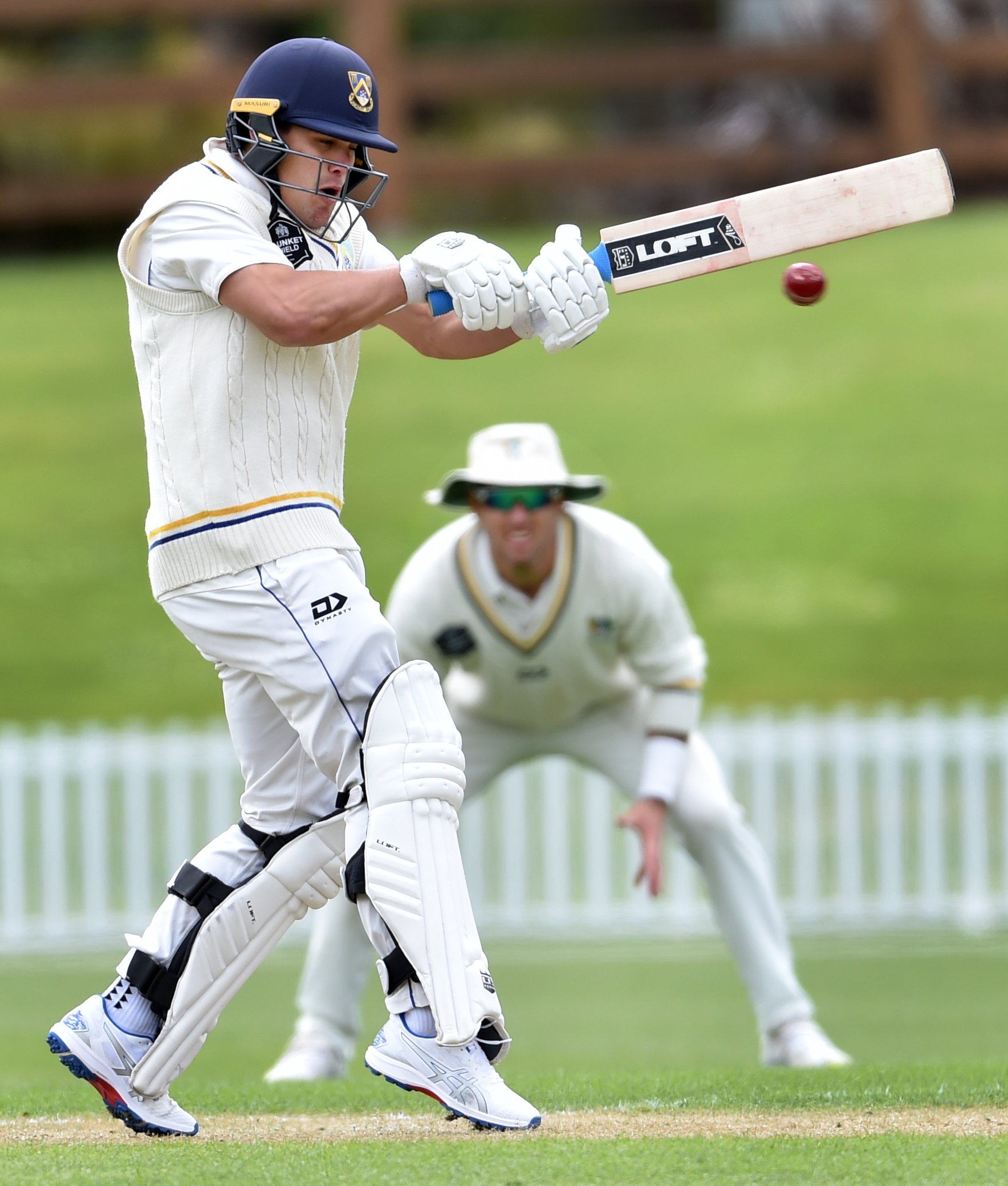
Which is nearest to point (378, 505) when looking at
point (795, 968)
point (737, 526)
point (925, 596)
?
point (737, 526)

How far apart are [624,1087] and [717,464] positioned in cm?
1158

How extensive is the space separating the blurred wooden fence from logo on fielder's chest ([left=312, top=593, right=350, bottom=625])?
16281 millimetres

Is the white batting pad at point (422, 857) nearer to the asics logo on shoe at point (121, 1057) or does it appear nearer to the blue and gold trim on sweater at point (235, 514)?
the blue and gold trim on sweater at point (235, 514)

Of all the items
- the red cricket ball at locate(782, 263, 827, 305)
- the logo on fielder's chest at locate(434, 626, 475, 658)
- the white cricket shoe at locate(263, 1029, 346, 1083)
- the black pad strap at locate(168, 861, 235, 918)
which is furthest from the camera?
the logo on fielder's chest at locate(434, 626, 475, 658)

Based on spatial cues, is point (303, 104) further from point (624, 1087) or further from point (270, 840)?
point (624, 1087)

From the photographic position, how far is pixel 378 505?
1474 cm

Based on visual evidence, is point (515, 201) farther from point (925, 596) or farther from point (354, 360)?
point (354, 360)

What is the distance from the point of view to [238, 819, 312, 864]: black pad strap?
12.1 feet

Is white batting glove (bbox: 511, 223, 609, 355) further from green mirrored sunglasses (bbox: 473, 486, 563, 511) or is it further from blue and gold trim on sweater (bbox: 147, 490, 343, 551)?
green mirrored sunglasses (bbox: 473, 486, 563, 511)

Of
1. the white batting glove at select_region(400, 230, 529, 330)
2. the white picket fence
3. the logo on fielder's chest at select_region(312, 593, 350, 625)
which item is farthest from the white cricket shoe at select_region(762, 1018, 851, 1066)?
the white picket fence

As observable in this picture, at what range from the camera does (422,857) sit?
333 centimetres

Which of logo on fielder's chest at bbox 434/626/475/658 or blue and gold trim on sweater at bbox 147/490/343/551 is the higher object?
blue and gold trim on sweater at bbox 147/490/343/551

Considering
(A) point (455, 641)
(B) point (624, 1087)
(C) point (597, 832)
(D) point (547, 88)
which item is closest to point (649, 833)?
(A) point (455, 641)

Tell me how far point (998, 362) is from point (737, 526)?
3801 mm
